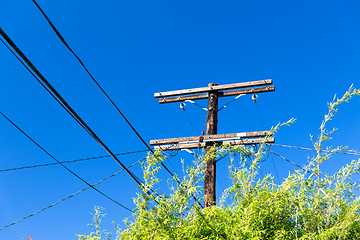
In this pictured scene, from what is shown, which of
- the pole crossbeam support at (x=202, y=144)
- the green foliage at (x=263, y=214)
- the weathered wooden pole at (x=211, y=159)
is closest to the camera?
the green foliage at (x=263, y=214)

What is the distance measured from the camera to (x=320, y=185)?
16.3ft

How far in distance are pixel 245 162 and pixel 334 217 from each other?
145 centimetres

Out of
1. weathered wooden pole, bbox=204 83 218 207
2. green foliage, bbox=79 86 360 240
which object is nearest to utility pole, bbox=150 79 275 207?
weathered wooden pole, bbox=204 83 218 207

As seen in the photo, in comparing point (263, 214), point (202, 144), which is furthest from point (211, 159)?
point (263, 214)

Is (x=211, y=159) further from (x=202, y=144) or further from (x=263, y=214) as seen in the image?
(x=263, y=214)

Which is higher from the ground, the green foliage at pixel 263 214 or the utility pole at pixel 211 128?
the utility pole at pixel 211 128

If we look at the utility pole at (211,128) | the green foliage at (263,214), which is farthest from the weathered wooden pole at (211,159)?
the green foliage at (263,214)

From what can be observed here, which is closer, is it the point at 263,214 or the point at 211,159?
the point at 263,214

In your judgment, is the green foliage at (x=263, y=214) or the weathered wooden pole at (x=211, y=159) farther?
the weathered wooden pole at (x=211, y=159)

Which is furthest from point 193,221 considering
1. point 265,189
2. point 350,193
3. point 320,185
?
point 350,193

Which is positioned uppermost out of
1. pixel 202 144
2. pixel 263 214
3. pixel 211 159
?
pixel 202 144

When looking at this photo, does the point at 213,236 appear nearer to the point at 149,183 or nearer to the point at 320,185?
the point at 149,183

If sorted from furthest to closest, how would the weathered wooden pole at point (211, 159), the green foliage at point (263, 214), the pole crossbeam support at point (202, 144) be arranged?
the pole crossbeam support at point (202, 144), the weathered wooden pole at point (211, 159), the green foliage at point (263, 214)

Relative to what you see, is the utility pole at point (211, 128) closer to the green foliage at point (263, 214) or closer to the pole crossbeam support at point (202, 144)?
the pole crossbeam support at point (202, 144)
